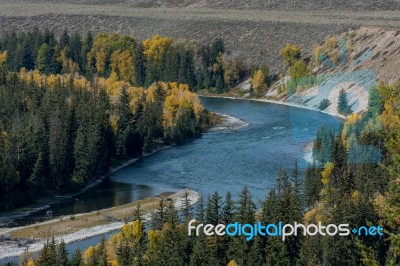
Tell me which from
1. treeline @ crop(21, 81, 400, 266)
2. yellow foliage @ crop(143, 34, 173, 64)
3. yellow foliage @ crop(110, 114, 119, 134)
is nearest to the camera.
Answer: treeline @ crop(21, 81, 400, 266)

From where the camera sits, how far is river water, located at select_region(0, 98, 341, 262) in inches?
2315

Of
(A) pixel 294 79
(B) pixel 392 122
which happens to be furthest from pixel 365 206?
(A) pixel 294 79

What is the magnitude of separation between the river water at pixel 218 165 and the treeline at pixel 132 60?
1105 inches

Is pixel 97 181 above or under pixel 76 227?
under

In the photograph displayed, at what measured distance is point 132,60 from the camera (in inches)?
4616

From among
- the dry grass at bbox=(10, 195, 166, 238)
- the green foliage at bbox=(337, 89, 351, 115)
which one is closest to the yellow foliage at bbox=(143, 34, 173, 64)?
the green foliage at bbox=(337, 89, 351, 115)

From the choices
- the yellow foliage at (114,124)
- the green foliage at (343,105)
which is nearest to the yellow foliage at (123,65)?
the green foliage at (343,105)

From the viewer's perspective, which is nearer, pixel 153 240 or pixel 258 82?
pixel 153 240

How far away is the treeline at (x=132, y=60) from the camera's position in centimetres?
11481

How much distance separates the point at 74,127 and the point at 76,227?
707 inches

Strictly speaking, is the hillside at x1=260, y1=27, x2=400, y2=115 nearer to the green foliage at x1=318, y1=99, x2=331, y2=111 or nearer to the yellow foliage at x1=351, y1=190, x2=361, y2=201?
the green foliage at x1=318, y1=99, x2=331, y2=111

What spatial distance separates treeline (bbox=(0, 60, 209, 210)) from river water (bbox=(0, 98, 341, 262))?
6.04ft

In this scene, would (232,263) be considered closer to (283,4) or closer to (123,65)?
(123,65)

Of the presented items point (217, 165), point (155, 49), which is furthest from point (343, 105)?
point (155, 49)
